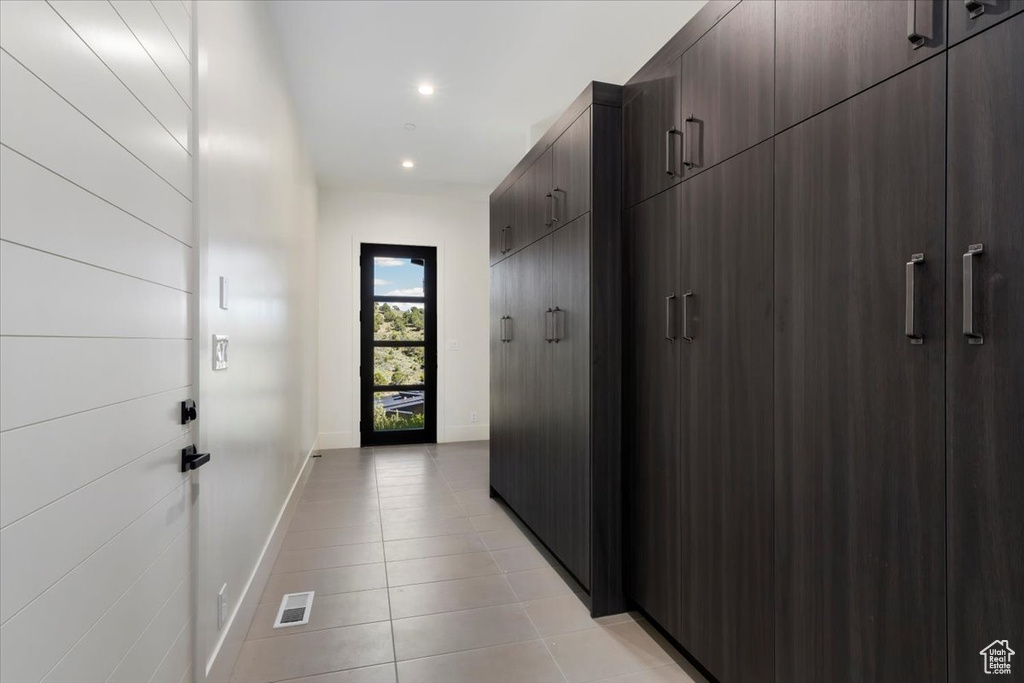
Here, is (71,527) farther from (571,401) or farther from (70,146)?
(571,401)

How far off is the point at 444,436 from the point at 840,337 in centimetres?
517

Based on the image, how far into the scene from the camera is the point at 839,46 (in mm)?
1159

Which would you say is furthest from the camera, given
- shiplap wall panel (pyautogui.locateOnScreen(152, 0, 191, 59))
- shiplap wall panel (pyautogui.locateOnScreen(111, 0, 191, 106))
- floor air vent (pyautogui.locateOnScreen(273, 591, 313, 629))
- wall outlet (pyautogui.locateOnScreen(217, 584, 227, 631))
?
floor air vent (pyautogui.locateOnScreen(273, 591, 313, 629))

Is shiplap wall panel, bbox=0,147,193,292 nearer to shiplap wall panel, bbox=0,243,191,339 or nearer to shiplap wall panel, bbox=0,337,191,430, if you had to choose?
shiplap wall panel, bbox=0,243,191,339

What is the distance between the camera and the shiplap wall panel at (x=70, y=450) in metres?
0.72

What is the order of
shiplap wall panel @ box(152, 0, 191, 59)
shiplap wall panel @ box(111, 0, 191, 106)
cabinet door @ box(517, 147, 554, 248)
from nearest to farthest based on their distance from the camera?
1. shiplap wall panel @ box(111, 0, 191, 106)
2. shiplap wall panel @ box(152, 0, 191, 59)
3. cabinet door @ box(517, 147, 554, 248)

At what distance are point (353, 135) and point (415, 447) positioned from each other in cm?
338

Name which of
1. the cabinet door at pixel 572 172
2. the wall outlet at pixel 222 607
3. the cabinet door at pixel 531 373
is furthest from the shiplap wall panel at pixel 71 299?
the cabinet door at pixel 531 373

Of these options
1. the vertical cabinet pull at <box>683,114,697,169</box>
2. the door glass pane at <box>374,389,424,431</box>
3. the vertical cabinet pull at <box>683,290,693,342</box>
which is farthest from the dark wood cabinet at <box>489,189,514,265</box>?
the door glass pane at <box>374,389,424,431</box>

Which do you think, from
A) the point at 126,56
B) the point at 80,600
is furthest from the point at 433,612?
the point at 126,56

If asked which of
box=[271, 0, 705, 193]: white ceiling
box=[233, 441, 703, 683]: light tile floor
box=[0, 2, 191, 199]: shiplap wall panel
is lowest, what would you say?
box=[233, 441, 703, 683]: light tile floor

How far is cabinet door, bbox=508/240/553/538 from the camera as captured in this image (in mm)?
2732

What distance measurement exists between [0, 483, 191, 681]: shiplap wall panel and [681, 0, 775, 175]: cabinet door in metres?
1.88

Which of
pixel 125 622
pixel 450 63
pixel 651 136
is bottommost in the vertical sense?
pixel 125 622
